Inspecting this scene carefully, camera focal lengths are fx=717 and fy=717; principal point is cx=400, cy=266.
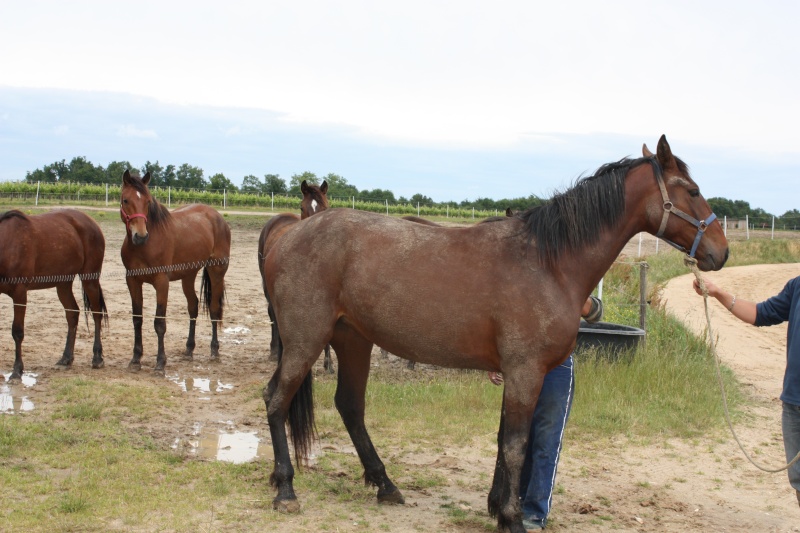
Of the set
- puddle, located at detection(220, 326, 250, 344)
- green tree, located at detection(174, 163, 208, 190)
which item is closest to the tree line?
green tree, located at detection(174, 163, 208, 190)

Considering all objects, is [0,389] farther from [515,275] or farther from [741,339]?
[741,339]

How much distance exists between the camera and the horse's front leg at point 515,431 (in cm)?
439

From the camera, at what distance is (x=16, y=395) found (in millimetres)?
7758

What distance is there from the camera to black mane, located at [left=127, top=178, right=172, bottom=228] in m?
9.23

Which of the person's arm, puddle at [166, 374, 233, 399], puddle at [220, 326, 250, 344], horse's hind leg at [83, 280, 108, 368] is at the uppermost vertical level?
the person's arm

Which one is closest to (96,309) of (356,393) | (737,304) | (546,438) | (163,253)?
(163,253)

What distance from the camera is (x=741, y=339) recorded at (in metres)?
13.6

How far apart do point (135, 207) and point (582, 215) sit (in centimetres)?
641

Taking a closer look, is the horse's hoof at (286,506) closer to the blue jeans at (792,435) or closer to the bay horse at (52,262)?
the blue jeans at (792,435)

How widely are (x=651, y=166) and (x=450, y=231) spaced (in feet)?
4.49

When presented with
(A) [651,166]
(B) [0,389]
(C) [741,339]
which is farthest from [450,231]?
(C) [741,339]

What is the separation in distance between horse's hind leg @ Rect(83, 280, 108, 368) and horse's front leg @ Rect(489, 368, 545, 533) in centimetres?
657

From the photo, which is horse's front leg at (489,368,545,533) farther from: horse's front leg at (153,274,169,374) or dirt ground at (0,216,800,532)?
horse's front leg at (153,274,169,374)

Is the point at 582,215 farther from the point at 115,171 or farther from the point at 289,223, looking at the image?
the point at 115,171
